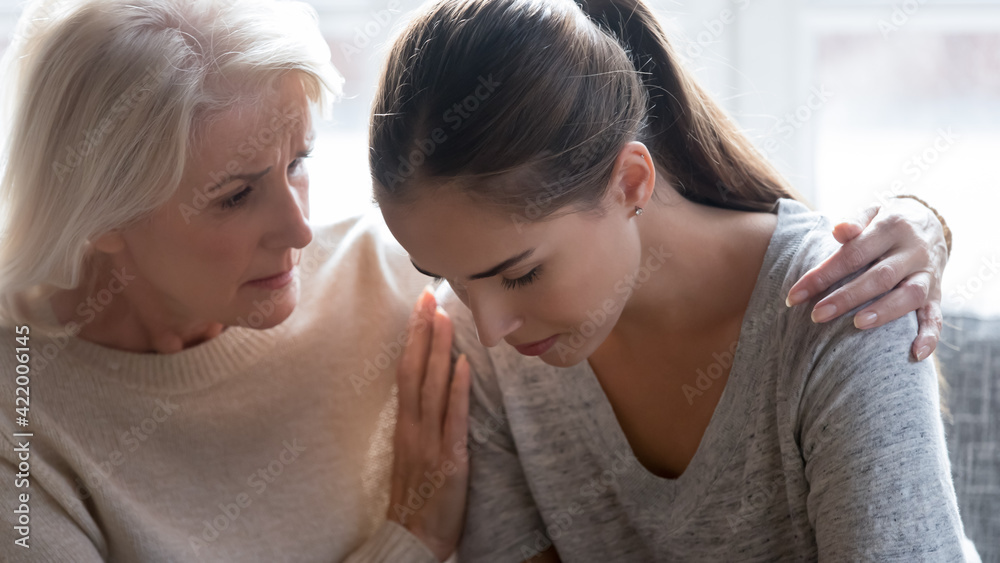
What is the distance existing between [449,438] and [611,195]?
49 centimetres

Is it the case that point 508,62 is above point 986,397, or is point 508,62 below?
above

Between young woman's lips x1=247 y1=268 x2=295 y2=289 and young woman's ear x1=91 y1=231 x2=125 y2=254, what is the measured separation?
0.19 meters

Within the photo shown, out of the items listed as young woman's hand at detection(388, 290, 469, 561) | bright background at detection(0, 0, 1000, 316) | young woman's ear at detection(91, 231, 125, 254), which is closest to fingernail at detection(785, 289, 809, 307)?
young woman's hand at detection(388, 290, 469, 561)

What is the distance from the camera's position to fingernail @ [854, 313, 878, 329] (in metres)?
0.98

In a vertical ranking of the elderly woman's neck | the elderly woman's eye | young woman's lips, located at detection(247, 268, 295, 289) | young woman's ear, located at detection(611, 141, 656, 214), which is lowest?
the elderly woman's neck

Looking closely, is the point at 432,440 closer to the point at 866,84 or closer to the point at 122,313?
the point at 122,313

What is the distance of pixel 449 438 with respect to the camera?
130 cm

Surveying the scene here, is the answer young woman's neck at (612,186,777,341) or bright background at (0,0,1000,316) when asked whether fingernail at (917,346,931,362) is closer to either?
young woman's neck at (612,186,777,341)

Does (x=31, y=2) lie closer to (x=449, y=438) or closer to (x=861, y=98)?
(x=449, y=438)

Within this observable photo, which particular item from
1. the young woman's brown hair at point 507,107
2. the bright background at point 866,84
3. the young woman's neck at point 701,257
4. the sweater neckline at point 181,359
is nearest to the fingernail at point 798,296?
the young woman's neck at point 701,257

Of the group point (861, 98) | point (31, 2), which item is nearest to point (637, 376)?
point (31, 2)

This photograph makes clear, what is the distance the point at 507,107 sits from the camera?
93cm

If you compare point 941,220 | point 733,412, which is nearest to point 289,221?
point 733,412

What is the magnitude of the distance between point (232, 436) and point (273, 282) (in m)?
0.26
